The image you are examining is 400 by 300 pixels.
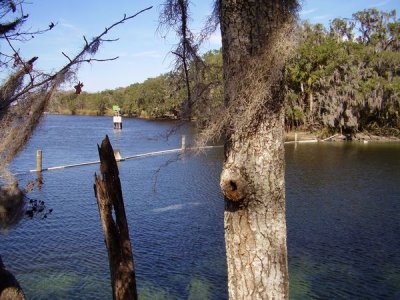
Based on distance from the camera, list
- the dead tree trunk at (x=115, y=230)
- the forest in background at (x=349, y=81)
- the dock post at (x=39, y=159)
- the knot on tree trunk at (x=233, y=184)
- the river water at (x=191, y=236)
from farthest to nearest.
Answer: the forest in background at (x=349, y=81) → the dock post at (x=39, y=159) → the river water at (x=191, y=236) → the dead tree trunk at (x=115, y=230) → the knot on tree trunk at (x=233, y=184)

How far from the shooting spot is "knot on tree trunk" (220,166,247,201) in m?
2.65

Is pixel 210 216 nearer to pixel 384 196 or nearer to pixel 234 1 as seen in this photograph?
pixel 384 196

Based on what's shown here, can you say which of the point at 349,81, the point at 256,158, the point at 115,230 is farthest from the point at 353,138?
the point at 256,158

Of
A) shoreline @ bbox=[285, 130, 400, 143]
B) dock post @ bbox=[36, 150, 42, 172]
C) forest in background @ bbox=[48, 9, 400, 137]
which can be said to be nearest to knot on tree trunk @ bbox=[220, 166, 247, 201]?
dock post @ bbox=[36, 150, 42, 172]

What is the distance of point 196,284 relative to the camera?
868 centimetres

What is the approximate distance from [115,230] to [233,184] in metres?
1.77

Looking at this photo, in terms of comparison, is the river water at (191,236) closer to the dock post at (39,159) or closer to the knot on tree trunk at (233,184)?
the knot on tree trunk at (233,184)

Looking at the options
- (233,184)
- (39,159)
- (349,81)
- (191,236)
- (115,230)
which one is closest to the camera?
(233,184)

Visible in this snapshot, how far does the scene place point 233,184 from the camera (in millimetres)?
2674

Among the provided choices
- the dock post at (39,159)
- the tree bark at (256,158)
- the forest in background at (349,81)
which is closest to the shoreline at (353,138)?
the forest in background at (349,81)

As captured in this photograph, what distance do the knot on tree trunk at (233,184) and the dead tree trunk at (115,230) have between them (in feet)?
5.27

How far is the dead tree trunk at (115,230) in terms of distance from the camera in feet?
13.2

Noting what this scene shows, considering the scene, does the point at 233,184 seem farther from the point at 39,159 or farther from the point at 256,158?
the point at 39,159

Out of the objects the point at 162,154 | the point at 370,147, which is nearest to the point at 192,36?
the point at 162,154
